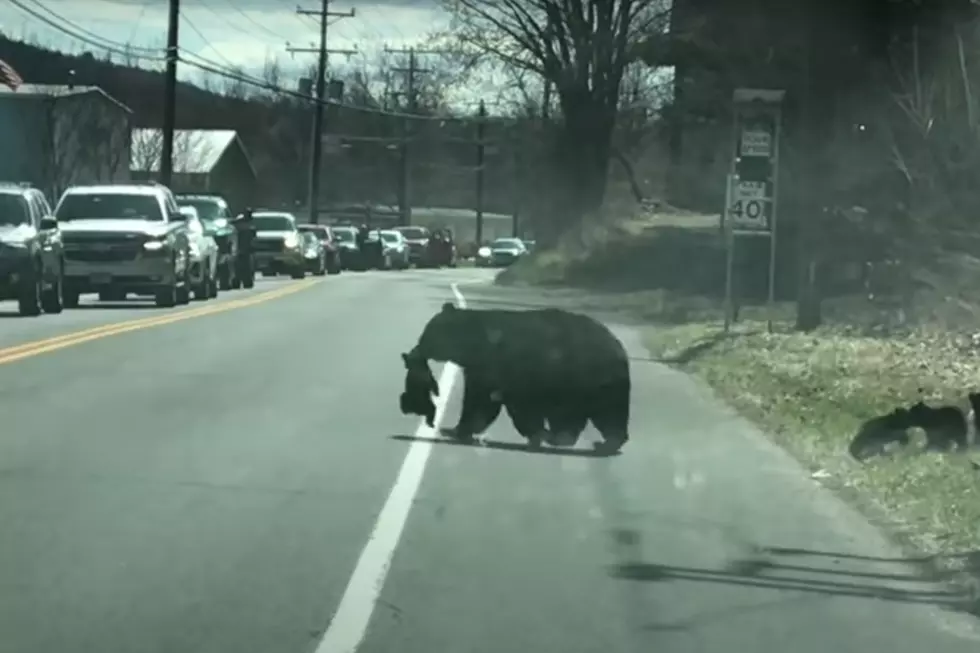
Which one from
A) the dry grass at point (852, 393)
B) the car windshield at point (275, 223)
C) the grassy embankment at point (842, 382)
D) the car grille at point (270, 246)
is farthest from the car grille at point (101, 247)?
the car grille at point (270, 246)

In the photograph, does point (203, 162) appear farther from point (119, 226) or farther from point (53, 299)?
point (53, 299)

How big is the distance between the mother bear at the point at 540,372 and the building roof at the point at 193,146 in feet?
250

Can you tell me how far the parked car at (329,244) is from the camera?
56.7 meters

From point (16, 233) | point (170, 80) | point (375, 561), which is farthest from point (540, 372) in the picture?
point (170, 80)

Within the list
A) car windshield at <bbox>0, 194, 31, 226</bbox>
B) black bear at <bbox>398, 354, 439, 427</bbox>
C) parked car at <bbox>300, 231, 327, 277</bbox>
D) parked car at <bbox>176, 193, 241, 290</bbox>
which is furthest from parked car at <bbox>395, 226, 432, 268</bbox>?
black bear at <bbox>398, 354, 439, 427</bbox>

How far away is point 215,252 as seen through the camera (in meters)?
36.9

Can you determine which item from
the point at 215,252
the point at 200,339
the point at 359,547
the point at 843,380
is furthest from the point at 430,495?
the point at 215,252

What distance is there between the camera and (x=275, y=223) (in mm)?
52312

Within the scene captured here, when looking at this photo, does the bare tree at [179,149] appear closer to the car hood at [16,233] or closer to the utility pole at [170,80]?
the utility pole at [170,80]

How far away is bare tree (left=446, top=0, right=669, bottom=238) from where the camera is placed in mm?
52062

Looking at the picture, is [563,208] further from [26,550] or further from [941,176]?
[26,550]

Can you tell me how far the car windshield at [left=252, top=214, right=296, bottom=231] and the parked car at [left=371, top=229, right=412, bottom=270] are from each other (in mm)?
13937

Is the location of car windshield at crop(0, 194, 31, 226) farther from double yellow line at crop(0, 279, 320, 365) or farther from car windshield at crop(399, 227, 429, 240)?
car windshield at crop(399, 227, 429, 240)

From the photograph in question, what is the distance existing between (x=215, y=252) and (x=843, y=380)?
823 inches
